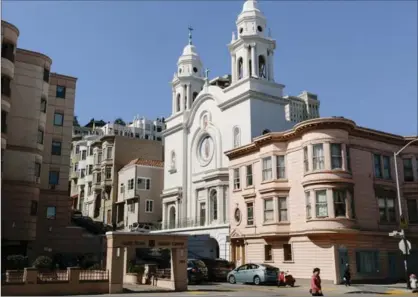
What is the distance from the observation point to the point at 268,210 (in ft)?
123

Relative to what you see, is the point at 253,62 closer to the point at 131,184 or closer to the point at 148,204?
the point at 131,184

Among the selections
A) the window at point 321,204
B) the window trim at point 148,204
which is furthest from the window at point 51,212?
the window at point 321,204

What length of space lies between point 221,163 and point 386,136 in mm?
18698

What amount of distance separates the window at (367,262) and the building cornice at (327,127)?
894 centimetres

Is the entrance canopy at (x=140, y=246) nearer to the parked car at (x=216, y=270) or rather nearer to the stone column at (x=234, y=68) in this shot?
the parked car at (x=216, y=270)

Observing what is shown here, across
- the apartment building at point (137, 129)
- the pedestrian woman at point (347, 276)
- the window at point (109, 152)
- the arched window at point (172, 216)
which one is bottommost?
the pedestrian woman at point (347, 276)

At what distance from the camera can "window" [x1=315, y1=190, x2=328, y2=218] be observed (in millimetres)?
32644

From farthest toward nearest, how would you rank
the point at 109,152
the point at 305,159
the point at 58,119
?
1. the point at 109,152
2. the point at 58,119
3. the point at 305,159

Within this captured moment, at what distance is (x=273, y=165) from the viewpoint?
37.7 metres

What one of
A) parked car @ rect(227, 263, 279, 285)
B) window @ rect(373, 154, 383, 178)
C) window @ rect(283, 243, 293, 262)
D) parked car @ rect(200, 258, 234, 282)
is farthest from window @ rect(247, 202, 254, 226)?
window @ rect(373, 154, 383, 178)

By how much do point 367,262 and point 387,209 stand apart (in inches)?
201

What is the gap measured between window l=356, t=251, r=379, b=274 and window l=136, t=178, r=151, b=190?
122ft

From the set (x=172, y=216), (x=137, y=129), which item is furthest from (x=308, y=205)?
(x=137, y=129)

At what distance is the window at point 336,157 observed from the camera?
1315 inches
